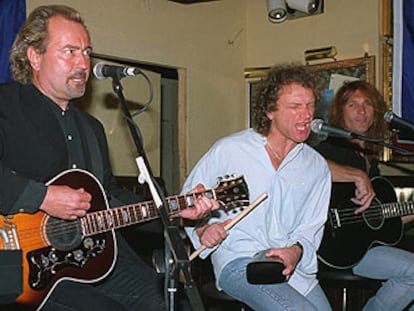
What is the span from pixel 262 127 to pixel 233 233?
19.2 inches

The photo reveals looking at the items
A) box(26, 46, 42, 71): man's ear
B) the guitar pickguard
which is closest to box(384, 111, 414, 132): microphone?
the guitar pickguard

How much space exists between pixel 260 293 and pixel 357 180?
1083 mm

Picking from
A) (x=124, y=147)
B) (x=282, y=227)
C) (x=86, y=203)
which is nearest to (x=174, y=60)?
(x=124, y=147)

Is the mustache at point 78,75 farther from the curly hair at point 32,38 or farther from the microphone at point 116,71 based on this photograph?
the microphone at point 116,71

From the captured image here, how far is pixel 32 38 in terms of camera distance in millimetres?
2346

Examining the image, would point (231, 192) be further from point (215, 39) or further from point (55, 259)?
point (215, 39)

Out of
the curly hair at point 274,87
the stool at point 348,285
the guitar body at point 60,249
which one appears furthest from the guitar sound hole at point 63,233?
the stool at point 348,285

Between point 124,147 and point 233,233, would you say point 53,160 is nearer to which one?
point 233,233

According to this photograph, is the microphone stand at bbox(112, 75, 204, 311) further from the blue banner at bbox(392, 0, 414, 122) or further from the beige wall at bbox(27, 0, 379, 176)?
the blue banner at bbox(392, 0, 414, 122)

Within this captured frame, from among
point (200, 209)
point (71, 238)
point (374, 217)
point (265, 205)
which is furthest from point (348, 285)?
point (71, 238)

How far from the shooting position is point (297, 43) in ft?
15.6

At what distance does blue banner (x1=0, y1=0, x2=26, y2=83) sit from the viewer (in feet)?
9.86

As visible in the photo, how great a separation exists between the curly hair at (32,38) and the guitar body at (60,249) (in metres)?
0.50

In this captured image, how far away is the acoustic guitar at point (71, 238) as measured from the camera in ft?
6.56
